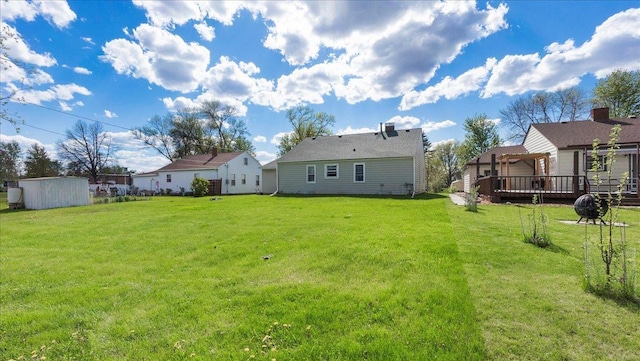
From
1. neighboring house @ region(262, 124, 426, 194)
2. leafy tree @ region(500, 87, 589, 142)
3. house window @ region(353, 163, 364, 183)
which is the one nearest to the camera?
neighboring house @ region(262, 124, 426, 194)

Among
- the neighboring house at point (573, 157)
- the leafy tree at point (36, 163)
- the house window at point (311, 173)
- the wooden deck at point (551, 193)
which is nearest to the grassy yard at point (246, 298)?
the wooden deck at point (551, 193)

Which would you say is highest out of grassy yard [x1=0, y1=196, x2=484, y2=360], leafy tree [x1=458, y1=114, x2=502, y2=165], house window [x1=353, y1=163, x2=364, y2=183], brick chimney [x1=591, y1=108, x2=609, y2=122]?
leafy tree [x1=458, y1=114, x2=502, y2=165]

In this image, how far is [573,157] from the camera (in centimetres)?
1415

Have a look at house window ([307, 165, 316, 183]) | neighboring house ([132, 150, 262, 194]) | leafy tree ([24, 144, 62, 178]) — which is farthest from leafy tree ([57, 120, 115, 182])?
house window ([307, 165, 316, 183])

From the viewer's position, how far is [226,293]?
385 cm

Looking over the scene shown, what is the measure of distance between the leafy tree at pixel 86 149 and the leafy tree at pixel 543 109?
56.7m

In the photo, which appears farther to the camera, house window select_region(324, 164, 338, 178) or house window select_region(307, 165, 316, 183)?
house window select_region(307, 165, 316, 183)

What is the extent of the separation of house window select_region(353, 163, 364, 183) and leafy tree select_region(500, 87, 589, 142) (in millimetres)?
23416

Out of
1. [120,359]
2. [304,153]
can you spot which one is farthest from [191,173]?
[120,359]

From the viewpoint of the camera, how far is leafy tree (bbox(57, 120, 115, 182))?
1638 inches

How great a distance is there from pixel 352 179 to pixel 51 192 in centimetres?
1997

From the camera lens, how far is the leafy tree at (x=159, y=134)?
42156mm

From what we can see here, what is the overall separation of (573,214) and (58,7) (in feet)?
62.3

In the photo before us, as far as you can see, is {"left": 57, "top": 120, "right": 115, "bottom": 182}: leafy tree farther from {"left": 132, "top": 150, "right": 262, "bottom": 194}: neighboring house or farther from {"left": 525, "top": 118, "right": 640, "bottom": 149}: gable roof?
{"left": 525, "top": 118, "right": 640, "bottom": 149}: gable roof
